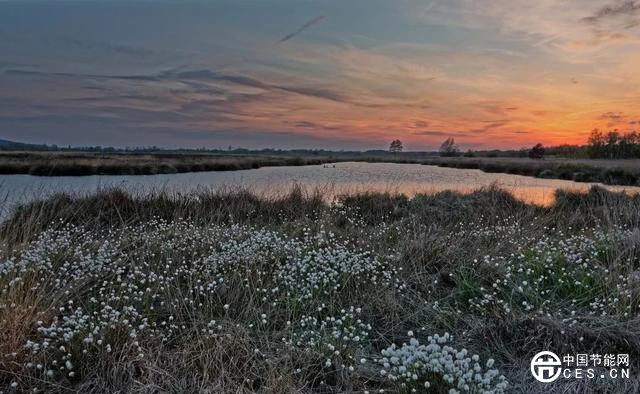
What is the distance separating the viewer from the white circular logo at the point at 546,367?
3852 millimetres

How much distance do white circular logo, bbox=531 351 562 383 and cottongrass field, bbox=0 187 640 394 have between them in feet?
0.34

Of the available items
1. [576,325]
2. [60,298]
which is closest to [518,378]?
[576,325]

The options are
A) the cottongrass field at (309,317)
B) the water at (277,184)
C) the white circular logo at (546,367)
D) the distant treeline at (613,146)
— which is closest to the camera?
the cottongrass field at (309,317)

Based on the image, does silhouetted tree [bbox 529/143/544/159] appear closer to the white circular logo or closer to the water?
the water

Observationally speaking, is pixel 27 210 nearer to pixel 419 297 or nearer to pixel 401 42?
pixel 419 297

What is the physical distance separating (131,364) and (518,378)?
3653 mm

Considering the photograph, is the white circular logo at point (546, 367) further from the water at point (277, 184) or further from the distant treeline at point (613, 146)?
the distant treeline at point (613, 146)

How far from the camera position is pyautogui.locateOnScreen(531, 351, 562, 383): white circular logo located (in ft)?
12.6

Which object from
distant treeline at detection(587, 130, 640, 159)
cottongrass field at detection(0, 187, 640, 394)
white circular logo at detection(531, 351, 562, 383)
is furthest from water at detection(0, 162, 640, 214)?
distant treeline at detection(587, 130, 640, 159)

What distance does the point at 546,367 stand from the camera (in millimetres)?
3971

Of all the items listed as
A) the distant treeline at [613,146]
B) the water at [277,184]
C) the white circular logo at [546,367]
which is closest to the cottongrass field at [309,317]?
the white circular logo at [546,367]

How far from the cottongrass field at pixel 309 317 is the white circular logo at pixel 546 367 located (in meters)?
0.10

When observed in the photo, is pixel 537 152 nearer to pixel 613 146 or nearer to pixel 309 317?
pixel 613 146

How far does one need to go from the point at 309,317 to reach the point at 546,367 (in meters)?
2.40
